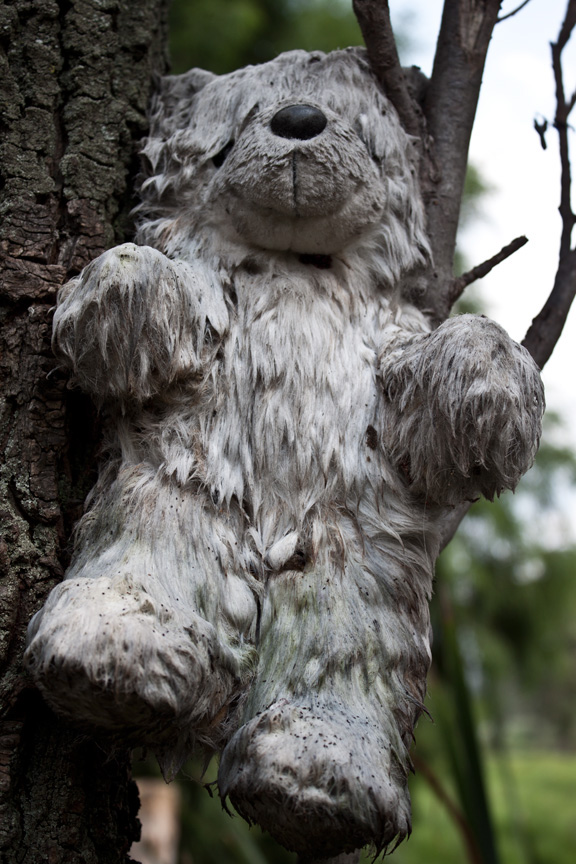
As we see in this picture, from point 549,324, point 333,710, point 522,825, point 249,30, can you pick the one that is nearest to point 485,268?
point 549,324

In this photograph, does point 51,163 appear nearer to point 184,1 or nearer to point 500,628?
point 184,1

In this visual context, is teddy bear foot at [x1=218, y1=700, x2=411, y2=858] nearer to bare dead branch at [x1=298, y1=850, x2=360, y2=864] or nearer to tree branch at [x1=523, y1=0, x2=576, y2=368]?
bare dead branch at [x1=298, y1=850, x2=360, y2=864]

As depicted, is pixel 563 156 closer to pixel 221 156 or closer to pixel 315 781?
pixel 221 156

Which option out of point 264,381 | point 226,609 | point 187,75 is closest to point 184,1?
point 187,75

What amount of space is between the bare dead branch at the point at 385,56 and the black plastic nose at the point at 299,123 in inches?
9.2

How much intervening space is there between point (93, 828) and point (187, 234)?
31.6 inches

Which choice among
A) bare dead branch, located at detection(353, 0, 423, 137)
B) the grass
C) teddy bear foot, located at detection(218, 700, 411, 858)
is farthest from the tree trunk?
the grass

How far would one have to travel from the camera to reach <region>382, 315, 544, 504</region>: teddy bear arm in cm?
86

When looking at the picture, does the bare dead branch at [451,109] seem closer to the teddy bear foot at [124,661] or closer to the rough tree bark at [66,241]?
the rough tree bark at [66,241]

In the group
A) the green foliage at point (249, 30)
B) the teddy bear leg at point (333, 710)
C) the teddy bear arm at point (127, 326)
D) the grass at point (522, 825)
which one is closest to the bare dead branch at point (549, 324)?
the teddy bear leg at point (333, 710)

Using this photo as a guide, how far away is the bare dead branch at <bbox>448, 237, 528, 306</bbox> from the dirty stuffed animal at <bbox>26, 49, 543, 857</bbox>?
124 millimetres

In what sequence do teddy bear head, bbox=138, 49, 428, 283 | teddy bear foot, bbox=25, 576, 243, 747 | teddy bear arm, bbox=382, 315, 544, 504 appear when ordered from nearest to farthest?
teddy bear foot, bbox=25, 576, 243, 747, teddy bear arm, bbox=382, 315, 544, 504, teddy bear head, bbox=138, 49, 428, 283

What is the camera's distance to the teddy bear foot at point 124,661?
0.74 meters

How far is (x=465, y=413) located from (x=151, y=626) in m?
0.42
